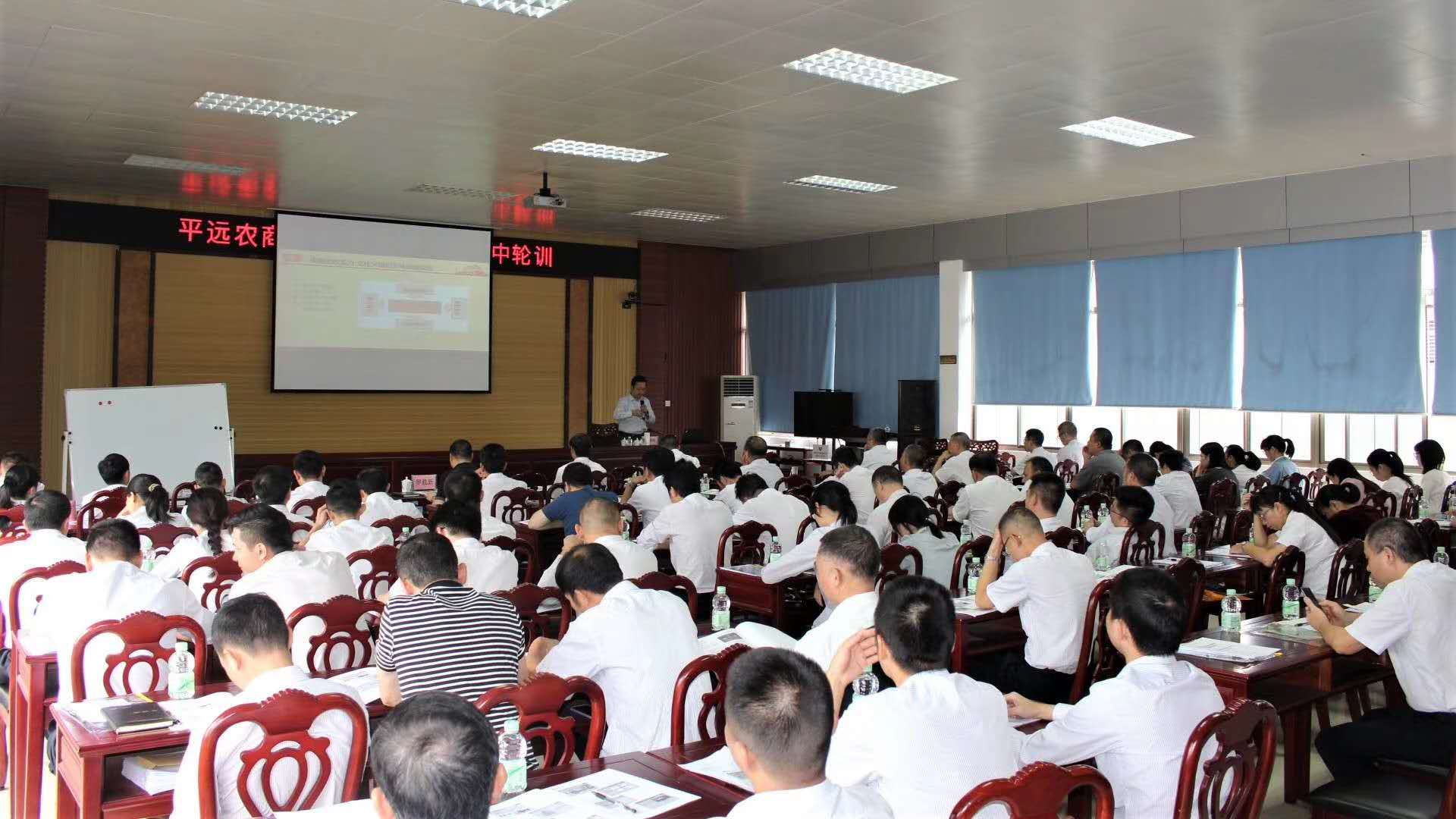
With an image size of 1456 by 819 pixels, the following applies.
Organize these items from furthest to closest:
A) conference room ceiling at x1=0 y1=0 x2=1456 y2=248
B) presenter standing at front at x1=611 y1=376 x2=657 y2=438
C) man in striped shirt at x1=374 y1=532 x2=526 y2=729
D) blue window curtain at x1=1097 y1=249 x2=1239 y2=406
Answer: presenter standing at front at x1=611 y1=376 x2=657 y2=438 < blue window curtain at x1=1097 y1=249 x2=1239 y2=406 < conference room ceiling at x1=0 y1=0 x2=1456 y2=248 < man in striped shirt at x1=374 y1=532 x2=526 y2=729

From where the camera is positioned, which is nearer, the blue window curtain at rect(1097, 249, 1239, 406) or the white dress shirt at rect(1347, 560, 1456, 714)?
the white dress shirt at rect(1347, 560, 1456, 714)

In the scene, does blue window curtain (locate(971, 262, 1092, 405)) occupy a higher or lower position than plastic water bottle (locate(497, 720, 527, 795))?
higher

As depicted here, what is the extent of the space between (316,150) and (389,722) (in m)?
8.59

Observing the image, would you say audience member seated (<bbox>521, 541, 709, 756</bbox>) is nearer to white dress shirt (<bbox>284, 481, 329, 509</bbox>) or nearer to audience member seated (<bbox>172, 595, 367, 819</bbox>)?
audience member seated (<bbox>172, 595, 367, 819</bbox>)

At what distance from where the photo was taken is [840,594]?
351cm

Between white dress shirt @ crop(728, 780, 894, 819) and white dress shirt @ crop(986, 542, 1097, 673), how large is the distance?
2565mm

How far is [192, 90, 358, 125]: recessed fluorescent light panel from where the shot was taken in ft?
25.5

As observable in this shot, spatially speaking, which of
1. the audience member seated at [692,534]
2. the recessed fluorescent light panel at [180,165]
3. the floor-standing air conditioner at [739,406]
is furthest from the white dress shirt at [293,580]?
the floor-standing air conditioner at [739,406]

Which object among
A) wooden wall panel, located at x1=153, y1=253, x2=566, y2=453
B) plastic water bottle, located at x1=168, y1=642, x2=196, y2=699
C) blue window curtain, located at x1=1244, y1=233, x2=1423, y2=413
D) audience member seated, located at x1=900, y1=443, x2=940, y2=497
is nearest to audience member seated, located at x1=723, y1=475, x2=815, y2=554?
audience member seated, located at x1=900, y1=443, x2=940, y2=497

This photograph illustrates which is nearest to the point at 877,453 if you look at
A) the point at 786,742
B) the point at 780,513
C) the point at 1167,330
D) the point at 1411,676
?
the point at 1167,330

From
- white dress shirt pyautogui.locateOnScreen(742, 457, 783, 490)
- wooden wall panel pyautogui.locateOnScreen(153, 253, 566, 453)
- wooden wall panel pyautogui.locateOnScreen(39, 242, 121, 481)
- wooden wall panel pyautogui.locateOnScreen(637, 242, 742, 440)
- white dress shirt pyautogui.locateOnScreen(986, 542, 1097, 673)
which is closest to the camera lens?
white dress shirt pyautogui.locateOnScreen(986, 542, 1097, 673)

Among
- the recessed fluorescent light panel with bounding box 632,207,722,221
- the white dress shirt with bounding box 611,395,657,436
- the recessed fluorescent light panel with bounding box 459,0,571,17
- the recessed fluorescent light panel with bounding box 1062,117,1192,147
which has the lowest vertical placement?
the white dress shirt with bounding box 611,395,657,436

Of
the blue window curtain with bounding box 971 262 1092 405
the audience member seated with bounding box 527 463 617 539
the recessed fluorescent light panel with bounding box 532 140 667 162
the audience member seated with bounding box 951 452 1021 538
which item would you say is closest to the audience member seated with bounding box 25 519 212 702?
the audience member seated with bounding box 527 463 617 539

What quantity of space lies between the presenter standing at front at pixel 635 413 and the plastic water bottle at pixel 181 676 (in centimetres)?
1011
